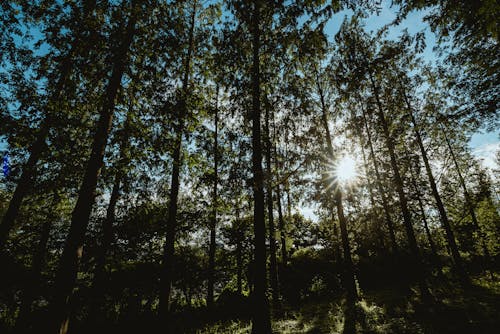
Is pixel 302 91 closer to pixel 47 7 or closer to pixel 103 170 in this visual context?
pixel 103 170

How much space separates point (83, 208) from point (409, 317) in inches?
472

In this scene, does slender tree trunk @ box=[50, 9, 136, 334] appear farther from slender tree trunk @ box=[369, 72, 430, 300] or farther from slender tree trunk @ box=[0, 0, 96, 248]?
slender tree trunk @ box=[369, 72, 430, 300]

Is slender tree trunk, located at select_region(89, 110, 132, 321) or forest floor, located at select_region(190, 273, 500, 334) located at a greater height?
slender tree trunk, located at select_region(89, 110, 132, 321)

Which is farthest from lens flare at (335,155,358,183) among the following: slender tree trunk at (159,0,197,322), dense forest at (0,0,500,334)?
slender tree trunk at (159,0,197,322)

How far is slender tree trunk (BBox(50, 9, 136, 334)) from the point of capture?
5684 mm

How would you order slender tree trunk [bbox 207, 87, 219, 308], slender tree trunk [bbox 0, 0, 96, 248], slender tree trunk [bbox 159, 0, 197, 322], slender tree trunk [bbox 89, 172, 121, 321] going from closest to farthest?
slender tree trunk [bbox 0, 0, 96, 248]
slender tree trunk [bbox 159, 0, 197, 322]
slender tree trunk [bbox 89, 172, 121, 321]
slender tree trunk [bbox 207, 87, 219, 308]

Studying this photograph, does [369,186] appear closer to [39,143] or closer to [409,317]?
[409,317]

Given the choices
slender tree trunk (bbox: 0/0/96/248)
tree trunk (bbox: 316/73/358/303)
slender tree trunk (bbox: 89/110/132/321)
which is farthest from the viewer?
tree trunk (bbox: 316/73/358/303)

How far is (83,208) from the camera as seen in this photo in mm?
6367

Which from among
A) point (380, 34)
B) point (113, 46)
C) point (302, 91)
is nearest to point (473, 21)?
point (302, 91)

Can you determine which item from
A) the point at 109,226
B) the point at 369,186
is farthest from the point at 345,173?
the point at 109,226

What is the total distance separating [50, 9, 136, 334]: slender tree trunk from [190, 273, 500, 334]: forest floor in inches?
289

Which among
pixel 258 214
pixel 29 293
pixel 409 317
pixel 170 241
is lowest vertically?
pixel 409 317

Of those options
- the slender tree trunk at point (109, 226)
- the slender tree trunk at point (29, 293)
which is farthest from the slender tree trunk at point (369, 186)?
the slender tree trunk at point (29, 293)
